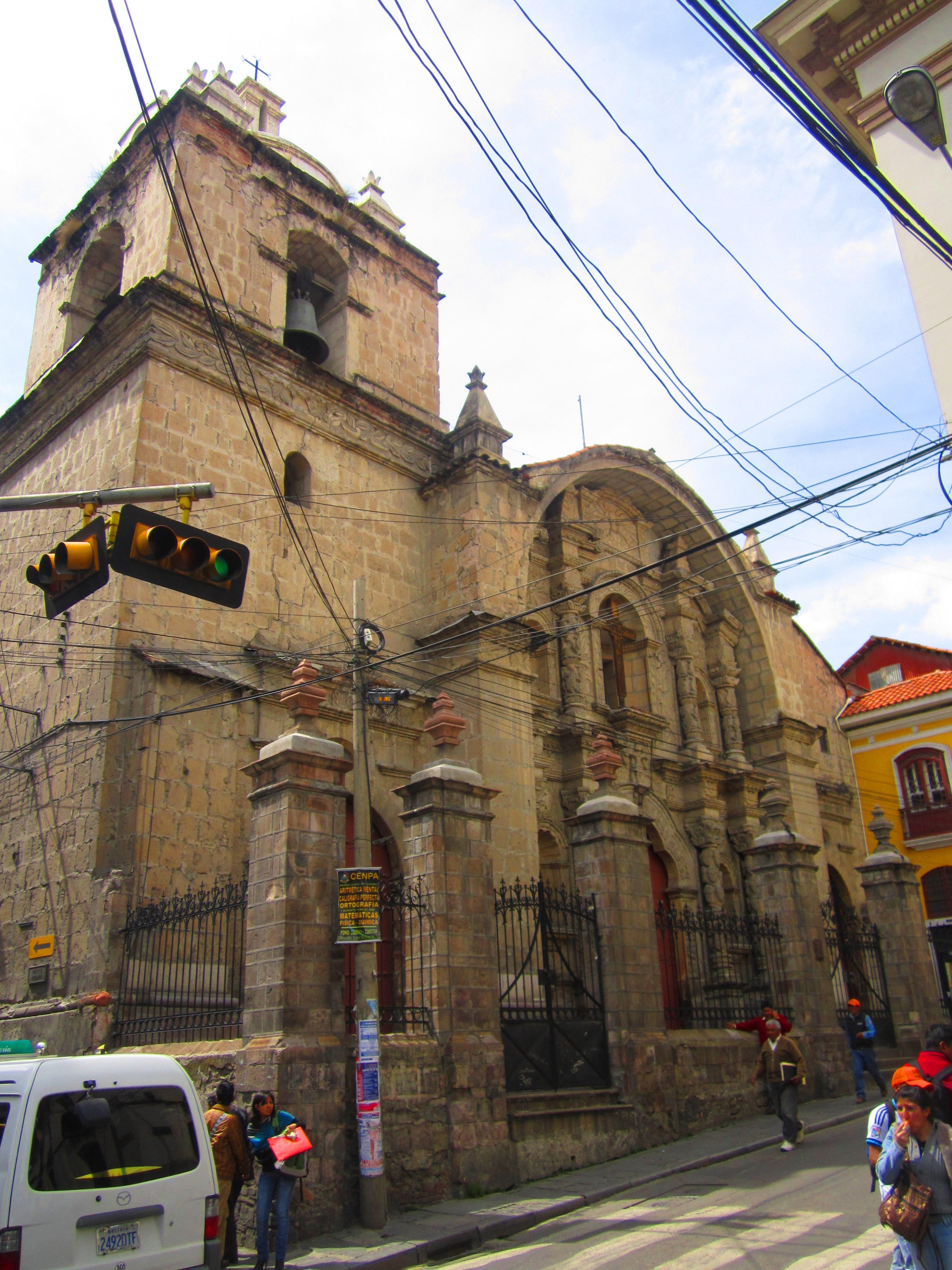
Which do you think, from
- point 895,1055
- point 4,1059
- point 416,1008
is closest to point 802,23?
point 416,1008

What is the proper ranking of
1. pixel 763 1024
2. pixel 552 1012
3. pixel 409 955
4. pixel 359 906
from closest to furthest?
pixel 359 906 < pixel 409 955 < pixel 552 1012 < pixel 763 1024

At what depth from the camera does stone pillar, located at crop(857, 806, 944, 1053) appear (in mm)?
17203

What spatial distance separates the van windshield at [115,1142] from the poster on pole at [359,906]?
266 cm

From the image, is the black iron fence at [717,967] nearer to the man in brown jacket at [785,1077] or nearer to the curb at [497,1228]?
the man in brown jacket at [785,1077]

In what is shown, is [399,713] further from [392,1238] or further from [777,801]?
[392,1238]

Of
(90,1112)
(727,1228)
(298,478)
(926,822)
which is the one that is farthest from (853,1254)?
(926,822)

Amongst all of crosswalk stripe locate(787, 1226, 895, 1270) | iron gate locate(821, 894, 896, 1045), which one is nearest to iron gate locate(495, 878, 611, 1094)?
crosswalk stripe locate(787, 1226, 895, 1270)

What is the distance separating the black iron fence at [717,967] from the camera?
13766 mm

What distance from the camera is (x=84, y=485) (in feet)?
49.8

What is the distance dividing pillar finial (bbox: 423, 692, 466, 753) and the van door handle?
5555 mm

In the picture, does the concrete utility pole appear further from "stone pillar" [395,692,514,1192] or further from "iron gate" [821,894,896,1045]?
"iron gate" [821,894,896,1045]

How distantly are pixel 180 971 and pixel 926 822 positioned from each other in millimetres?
20810

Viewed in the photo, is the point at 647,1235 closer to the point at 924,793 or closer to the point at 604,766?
the point at 604,766

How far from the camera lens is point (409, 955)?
10.1 meters
